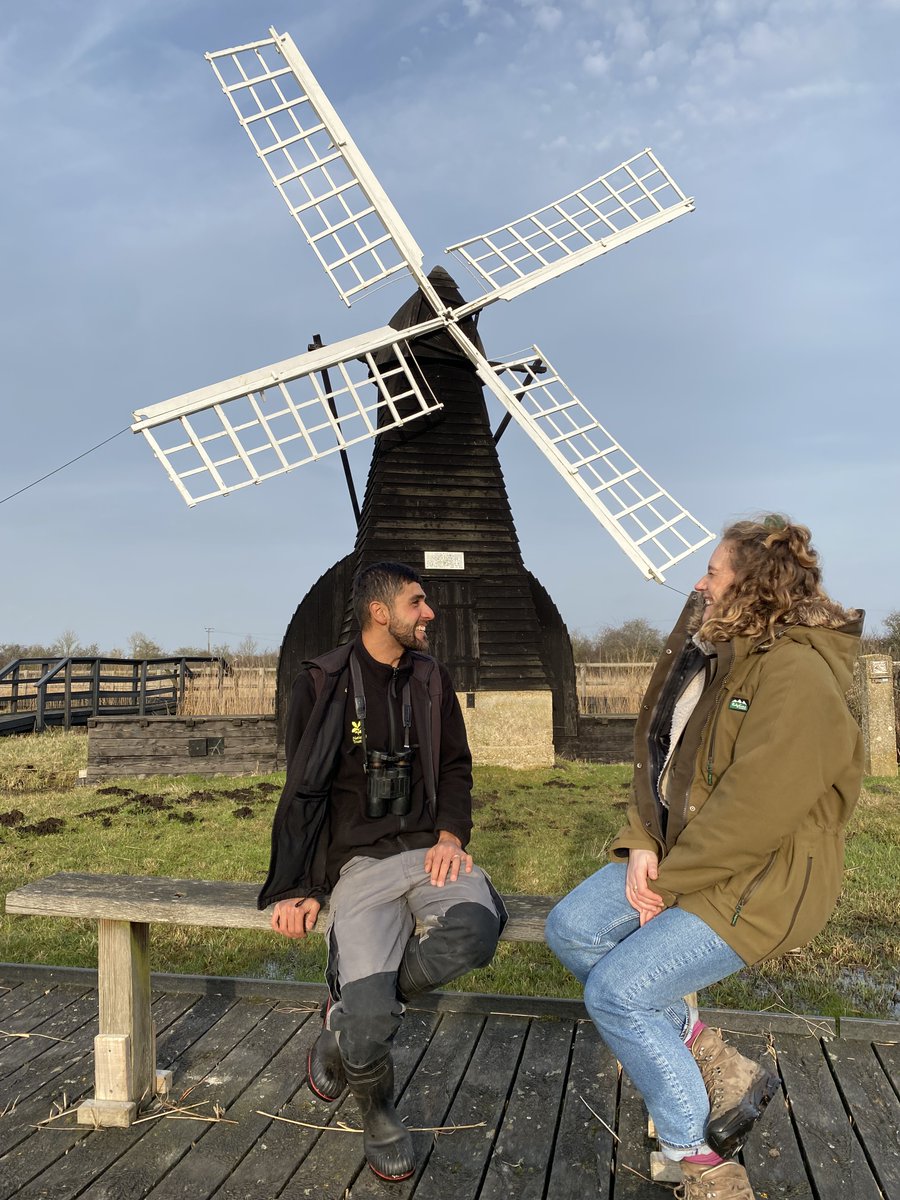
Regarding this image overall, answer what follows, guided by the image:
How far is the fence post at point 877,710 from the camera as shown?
11.3 m

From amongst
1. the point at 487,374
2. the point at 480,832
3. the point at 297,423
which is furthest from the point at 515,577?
the point at 480,832

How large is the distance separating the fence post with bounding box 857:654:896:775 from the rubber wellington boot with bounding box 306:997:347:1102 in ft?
34.1

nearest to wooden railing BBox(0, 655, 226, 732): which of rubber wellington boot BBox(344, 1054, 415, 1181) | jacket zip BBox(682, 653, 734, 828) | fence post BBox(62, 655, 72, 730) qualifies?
fence post BBox(62, 655, 72, 730)

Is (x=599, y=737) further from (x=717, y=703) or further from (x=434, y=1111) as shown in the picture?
(x=717, y=703)

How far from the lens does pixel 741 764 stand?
7.08ft

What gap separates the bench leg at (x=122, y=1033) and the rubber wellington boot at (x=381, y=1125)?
2.78ft

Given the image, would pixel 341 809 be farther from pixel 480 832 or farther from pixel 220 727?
pixel 220 727

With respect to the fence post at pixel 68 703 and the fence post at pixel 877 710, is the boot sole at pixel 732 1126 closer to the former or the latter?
the fence post at pixel 877 710

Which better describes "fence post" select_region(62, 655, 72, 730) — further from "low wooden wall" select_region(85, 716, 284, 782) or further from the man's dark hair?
the man's dark hair

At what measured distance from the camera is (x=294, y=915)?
107 inches

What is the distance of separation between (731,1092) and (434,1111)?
1.05m

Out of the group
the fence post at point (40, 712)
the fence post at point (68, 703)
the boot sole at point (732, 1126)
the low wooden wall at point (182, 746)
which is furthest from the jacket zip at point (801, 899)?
the fence post at point (68, 703)

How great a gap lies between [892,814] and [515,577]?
5413 millimetres

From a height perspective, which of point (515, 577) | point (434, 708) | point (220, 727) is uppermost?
point (515, 577)
